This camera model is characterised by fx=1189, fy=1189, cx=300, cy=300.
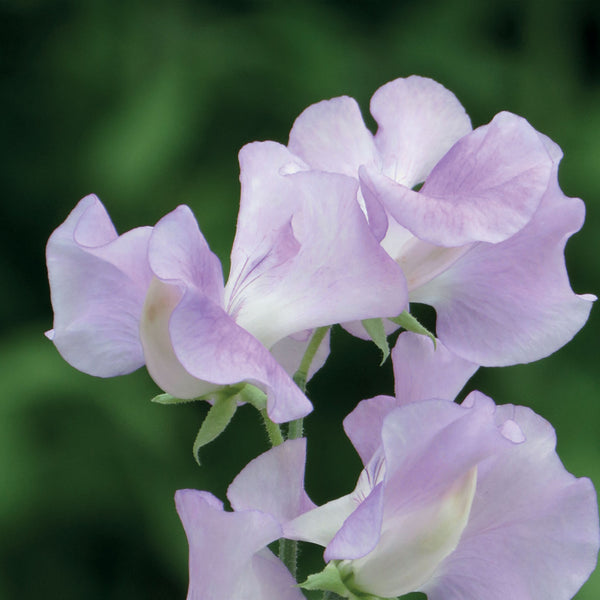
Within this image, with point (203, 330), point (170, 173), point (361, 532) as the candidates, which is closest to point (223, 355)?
point (203, 330)

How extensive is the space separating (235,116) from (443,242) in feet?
5.13

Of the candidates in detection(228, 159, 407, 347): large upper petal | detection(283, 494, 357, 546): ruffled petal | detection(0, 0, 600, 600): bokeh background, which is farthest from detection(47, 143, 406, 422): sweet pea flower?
detection(0, 0, 600, 600): bokeh background

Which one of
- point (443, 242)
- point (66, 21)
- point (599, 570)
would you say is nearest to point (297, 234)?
point (443, 242)

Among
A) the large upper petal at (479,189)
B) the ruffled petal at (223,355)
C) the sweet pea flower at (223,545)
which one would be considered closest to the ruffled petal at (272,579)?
the sweet pea flower at (223,545)

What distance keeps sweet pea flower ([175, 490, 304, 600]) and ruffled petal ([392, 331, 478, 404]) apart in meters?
0.14

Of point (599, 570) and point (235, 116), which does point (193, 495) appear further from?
point (235, 116)

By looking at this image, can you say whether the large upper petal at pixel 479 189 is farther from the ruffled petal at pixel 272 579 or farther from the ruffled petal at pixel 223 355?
A: the ruffled petal at pixel 272 579

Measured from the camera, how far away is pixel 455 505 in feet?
2.31

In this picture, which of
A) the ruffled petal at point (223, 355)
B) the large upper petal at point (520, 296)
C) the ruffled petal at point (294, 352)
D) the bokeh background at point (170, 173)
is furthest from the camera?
the bokeh background at point (170, 173)

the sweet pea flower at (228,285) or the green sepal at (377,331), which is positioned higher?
the sweet pea flower at (228,285)

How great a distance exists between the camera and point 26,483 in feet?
6.26

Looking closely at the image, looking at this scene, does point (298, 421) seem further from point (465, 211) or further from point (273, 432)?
point (465, 211)

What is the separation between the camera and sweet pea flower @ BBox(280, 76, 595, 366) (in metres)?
0.67

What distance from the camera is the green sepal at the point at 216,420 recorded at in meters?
0.72
